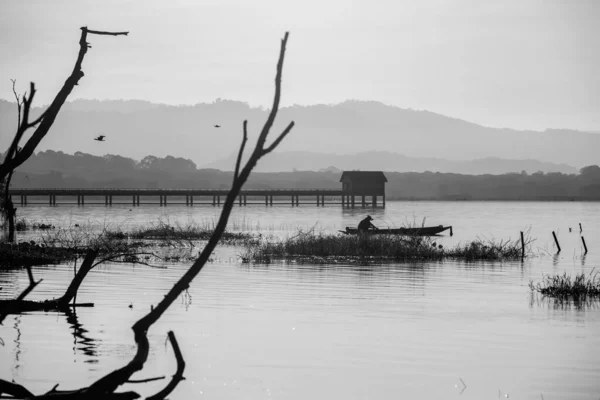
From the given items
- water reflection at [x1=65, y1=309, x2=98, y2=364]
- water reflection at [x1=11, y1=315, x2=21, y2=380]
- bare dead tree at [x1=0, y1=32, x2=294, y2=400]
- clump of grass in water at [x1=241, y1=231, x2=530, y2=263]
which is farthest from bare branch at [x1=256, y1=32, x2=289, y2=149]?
clump of grass in water at [x1=241, y1=231, x2=530, y2=263]

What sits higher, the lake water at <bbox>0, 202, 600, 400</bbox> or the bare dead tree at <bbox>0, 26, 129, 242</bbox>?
the bare dead tree at <bbox>0, 26, 129, 242</bbox>

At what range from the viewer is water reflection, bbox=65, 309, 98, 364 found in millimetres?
12690

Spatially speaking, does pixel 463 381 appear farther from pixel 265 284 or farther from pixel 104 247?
pixel 104 247

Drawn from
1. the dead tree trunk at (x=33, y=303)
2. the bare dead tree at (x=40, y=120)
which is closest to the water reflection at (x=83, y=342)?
the dead tree trunk at (x=33, y=303)

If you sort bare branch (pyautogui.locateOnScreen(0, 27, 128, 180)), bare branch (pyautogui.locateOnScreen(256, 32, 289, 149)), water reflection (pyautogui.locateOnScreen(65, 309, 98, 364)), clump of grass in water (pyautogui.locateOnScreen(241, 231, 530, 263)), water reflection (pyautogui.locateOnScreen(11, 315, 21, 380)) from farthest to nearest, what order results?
clump of grass in water (pyautogui.locateOnScreen(241, 231, 530, 263)) < water reflection (pyautogui.locateOnScreen(65, 309, 98, 364)) < water reflection (pyautogui.locateOnScreen(11, 315, 21, 380)) < bare branch (pyautogui.locateOnScreen(0, 27, 128, 180)) < bare branch (pyautogui.locateOnScreen(256, 32, 289, 149))

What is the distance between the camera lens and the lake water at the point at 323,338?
11.4m

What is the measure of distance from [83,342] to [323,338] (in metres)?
4.41

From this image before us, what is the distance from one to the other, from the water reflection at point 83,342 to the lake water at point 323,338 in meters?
0.02

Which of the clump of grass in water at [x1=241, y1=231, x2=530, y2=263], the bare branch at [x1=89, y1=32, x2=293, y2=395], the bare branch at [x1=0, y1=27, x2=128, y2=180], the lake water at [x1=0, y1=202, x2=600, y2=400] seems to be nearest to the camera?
the bare branch at [x1=89, y1=32, x2=293, y2=395]

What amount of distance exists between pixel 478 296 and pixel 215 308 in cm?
766

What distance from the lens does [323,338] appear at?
15.1 metres

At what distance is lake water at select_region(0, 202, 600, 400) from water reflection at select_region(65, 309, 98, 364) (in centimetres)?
2

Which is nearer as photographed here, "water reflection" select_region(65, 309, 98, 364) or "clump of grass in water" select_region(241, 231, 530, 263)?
"water reflection" select_region(65, 309, 98, 364)

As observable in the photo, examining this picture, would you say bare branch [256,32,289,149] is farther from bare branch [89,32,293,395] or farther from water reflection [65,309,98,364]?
water reflection [65,309,98,364]
